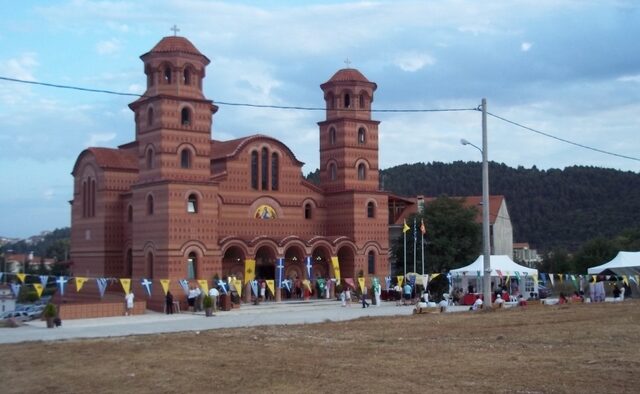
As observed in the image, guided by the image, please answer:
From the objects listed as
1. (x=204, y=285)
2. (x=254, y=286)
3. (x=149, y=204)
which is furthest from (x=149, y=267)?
(x=254, y=286)

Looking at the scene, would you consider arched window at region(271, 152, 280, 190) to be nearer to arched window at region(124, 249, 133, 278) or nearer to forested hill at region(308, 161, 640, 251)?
arched window at region(124, 249, 133, 278)

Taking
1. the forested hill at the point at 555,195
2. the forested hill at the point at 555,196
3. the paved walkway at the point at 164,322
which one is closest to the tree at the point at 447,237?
the paved walkway at the point at 164,322

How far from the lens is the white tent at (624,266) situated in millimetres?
41875

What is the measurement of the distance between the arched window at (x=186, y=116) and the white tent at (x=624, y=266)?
2352 centimetres

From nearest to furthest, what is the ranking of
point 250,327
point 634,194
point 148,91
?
point 250,327 < point 148,91 < point 634,194

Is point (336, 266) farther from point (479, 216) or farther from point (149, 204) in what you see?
point (479, 216)

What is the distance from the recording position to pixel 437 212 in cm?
5828

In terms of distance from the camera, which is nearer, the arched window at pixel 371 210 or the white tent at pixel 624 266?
the white tent at pixel 624 266

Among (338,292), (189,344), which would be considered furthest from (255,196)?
(189,344)

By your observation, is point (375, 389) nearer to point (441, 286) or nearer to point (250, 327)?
point (250, 327)

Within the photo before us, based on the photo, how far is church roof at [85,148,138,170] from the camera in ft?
156

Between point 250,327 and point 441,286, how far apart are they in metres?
26.6

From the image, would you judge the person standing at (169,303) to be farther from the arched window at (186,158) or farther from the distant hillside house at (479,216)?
the distant hillside house at (479,216)

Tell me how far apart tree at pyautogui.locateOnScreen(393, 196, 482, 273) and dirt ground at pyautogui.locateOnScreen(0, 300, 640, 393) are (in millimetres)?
31420
